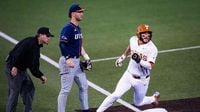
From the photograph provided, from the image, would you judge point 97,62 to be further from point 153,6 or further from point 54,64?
point 153,6

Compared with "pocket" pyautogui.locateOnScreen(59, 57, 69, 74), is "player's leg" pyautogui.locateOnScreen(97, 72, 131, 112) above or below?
below

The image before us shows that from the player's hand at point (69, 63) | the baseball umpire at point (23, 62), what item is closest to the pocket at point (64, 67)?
the player's hand at point (69, 63)

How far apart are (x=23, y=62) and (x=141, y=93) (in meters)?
2.53

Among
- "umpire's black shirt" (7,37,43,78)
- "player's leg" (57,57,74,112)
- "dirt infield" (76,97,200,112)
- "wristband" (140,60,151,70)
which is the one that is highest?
"umpire's black shirt" (7,37,43,78)

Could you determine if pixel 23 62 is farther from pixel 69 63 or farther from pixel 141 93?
pixel 141 93

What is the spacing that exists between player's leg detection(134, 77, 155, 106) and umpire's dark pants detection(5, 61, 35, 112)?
7.13 ft

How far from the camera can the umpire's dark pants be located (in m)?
12.2

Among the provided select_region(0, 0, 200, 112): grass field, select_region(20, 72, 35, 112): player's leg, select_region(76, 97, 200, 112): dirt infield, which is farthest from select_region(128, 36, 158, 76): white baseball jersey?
select_region(20, 72, 35, 112): player's leg

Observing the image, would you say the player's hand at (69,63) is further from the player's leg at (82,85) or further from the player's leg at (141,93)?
the player's leg at (141,93)

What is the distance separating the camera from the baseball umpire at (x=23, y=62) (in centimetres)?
1209

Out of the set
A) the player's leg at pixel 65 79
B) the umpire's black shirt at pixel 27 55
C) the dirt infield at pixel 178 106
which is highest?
the umpire's black shirt at pixel 27 55

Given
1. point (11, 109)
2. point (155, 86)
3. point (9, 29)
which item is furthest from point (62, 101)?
point (9, 29)

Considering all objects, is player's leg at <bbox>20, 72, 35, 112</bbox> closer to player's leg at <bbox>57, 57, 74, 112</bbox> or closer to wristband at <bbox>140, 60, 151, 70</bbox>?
player's leg at <bbox>57, 57, 74, 112</bbox>

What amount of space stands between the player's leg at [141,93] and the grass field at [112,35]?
108cm
